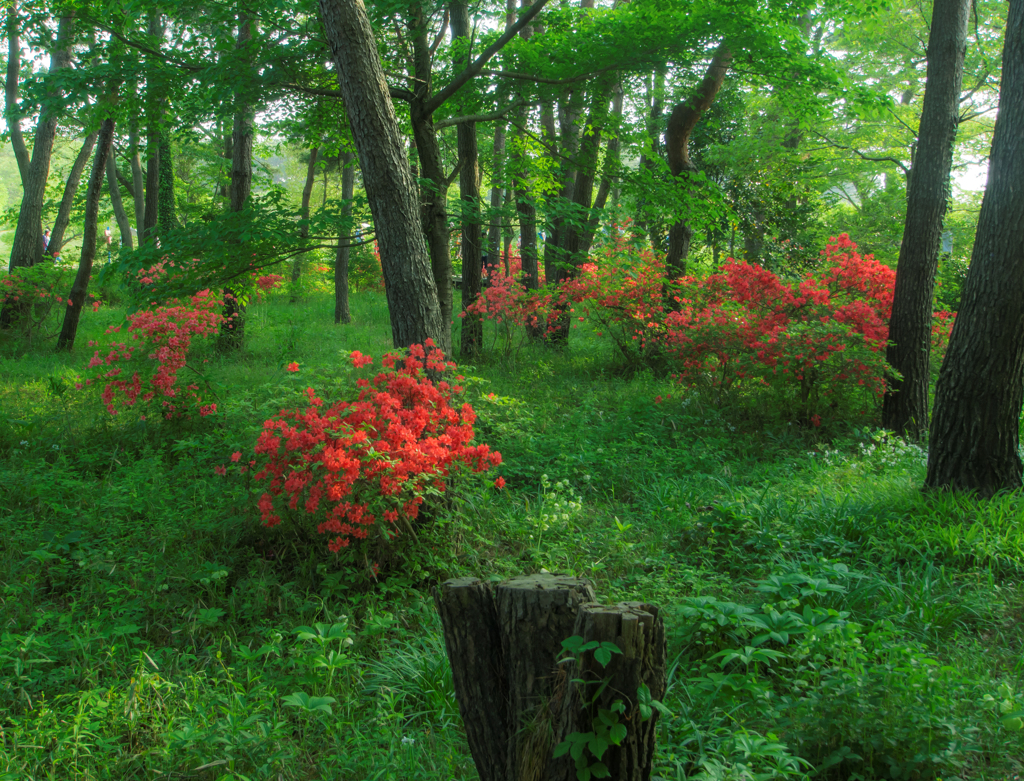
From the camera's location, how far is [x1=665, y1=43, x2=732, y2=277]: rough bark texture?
8.88 metres

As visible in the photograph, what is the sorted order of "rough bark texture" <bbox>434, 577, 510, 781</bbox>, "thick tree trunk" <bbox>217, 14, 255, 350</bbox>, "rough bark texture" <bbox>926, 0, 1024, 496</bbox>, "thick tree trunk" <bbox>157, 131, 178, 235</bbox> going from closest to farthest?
"rough bark texture" <bbox>434, 577, 510, 781</bbox> < "rough bark texture" <bbox>926, 0, 1024, 496</bbox> < "thick tree trunk" <bbox>217, 14, 255, 350</bbox> < "thick tree trunk" <bbox>157, 131, 178, 235</bbox>

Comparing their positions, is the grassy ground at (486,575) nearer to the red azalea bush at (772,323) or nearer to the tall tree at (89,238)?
the red azalea bush at (772,323)

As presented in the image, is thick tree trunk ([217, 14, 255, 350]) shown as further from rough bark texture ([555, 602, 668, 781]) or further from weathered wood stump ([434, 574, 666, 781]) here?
rough bark texture ([555, 602, 668, 781])

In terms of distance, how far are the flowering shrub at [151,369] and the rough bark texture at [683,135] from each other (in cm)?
612

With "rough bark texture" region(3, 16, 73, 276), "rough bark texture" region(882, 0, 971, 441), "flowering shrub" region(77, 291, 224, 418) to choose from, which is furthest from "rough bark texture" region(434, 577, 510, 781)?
"rough bark texture" region(3, 16, 73, 276)

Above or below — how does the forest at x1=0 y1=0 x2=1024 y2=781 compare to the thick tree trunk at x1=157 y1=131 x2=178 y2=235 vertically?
below

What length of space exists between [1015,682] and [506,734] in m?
2.12

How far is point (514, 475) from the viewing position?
5.50 m

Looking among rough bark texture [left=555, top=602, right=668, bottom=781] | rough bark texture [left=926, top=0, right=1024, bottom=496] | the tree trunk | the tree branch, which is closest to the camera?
rough bark texture [left=555, top=602, right=668, bottom=781]

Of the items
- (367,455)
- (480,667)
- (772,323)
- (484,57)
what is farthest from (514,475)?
(484,57)

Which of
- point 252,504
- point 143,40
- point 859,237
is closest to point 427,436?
point 252,504

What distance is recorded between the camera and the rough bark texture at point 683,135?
888cm

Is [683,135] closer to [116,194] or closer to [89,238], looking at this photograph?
[89,238]

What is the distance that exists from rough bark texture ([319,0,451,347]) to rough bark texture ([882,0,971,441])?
498 cm
